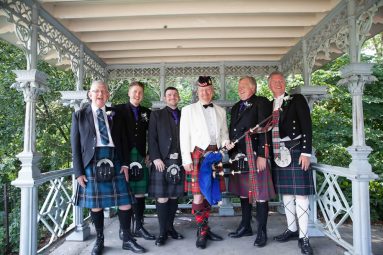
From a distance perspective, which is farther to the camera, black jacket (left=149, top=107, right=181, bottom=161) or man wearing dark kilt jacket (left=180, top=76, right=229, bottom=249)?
black jacket (left=149, top=107, right=181, bottom=161)

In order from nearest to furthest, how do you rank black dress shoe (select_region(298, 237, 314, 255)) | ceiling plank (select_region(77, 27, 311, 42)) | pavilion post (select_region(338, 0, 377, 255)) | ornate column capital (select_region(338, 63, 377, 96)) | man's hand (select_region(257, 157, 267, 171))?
pavilion post (select_region(338, 0, 377, 255)) < ornate column capital (select_region(338, 63, 377, 96)) < black dress shoe (select_region(298, 237, 314, 255)) < man's hand (select_region(257, 157, 267, 171)) < ceiling plank (select_region(77, 27, 311, 42))

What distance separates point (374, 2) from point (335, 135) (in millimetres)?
4188

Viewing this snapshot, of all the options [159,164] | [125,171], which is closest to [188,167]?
[159,164]

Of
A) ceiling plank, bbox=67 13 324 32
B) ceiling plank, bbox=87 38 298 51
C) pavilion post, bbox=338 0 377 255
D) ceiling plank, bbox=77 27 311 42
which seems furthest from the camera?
ceiling plank, bbox=87 38 298 51

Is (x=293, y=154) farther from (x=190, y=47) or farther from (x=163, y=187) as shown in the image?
(x=190, y=47)

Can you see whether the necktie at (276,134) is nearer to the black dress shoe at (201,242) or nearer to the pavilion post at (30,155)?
the black dress shoe at (201,242)

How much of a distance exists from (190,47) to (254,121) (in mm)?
1698

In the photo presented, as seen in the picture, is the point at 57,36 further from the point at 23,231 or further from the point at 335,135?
Result: the point at 335,135

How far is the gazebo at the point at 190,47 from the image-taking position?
2553 mm

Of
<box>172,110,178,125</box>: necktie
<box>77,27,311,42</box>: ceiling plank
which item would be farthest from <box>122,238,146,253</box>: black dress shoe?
<box>77,27,311,42</box>: ceiling plank

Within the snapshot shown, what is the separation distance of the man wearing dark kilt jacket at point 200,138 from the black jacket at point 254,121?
151 millimetres

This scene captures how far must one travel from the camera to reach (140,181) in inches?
122

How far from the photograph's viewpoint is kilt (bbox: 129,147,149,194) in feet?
9.98

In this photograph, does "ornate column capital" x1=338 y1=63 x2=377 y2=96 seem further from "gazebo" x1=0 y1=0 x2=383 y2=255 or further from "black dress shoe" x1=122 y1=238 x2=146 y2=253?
"black dress shoe" x1=122 y1=238 x2=146 y2=253
